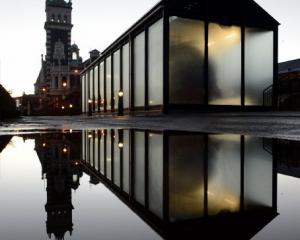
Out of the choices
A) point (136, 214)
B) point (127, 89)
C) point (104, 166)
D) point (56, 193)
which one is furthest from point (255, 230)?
point (127, 89)

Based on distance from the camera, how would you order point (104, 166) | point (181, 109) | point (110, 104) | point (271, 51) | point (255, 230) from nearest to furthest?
1. point (255, 230)
2. point (104, 166)
3. point (181, 109)
4. point (271, 51)
5. point (110, 104)

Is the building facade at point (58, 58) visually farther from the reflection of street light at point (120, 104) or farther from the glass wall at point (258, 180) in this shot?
the glass wall at point (258, 180)

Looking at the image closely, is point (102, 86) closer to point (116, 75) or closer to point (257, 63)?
point (116, 75)

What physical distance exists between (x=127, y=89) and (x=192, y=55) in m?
8.64

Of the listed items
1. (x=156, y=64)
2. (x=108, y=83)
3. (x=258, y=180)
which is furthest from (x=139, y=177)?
(x=108, y=83)

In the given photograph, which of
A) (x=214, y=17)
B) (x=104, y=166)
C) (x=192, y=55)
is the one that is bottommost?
(x=104, y=166)

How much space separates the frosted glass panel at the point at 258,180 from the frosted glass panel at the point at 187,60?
1756cm

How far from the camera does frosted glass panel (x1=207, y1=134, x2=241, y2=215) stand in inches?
56.0

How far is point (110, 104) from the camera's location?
34844 mm

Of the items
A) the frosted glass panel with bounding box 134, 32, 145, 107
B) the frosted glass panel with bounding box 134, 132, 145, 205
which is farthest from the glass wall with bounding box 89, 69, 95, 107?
the frosted glass panel with bounding box 134, 132, 145, 205

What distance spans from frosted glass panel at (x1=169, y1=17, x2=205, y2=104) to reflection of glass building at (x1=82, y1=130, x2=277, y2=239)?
1753 cm

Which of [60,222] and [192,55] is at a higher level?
[192,55]

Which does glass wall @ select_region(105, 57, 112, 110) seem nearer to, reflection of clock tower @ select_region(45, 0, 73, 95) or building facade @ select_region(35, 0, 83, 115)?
building facade @ select_region(35, 0, 83, 115)

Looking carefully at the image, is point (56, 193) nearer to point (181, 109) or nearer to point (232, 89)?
point (181, 109)
